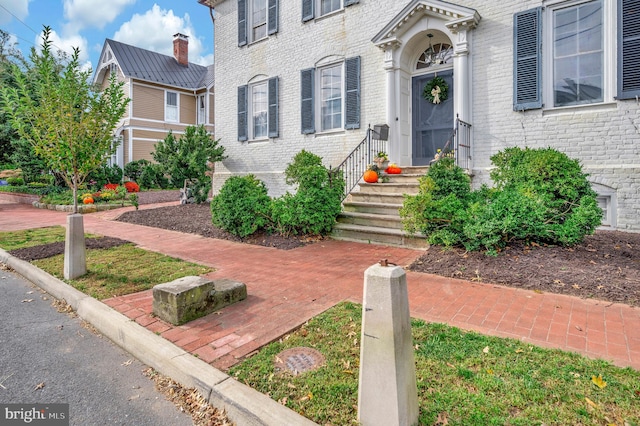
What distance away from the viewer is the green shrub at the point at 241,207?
23.3ft

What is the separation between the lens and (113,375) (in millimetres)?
2652

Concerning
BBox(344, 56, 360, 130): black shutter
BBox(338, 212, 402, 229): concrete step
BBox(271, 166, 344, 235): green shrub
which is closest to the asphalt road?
BBox(271, 166, 344, 235): green shrub

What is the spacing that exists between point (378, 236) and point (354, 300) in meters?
2.95

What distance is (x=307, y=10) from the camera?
10445 mm

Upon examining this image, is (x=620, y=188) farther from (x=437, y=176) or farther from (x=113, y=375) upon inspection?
(x=113, y=375)

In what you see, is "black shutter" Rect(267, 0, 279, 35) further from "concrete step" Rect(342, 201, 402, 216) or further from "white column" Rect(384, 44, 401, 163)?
"concrete step" Rect(342, 201, 402, 216)

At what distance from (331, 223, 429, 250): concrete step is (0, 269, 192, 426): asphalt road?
460 centimetres

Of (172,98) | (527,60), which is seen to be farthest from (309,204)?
(172,98)

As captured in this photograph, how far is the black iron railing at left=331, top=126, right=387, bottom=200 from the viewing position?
9008mm

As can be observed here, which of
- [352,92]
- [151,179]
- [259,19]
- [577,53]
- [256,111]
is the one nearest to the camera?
[577,53]

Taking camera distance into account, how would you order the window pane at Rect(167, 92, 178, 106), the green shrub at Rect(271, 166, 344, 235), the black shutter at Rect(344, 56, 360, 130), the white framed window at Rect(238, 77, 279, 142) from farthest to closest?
the window pane at Rect(167, 92, 178, 106) < the white framed window at Rect(238, 77, 279, 142) < the black shutter at Rect(344, 56, 360, 130) < the green shrub at Rect(271, 166, 344, 235)

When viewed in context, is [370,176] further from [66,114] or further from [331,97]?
[66,114]

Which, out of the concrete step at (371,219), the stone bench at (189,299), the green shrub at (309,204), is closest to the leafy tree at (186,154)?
the green shrub at (309,204)

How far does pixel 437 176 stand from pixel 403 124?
359 centimetres
